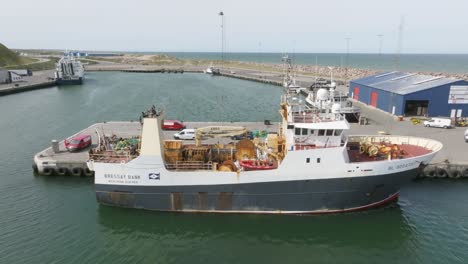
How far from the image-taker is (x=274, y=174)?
16.9 metres

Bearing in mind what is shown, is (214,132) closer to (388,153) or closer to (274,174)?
(274,174)

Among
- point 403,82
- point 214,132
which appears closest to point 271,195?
point 214,132

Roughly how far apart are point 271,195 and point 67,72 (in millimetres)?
74637

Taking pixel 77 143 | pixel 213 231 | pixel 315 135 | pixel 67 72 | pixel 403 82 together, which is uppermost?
pixel 67 72

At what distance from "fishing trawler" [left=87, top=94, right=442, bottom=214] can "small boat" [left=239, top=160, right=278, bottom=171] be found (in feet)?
0.20

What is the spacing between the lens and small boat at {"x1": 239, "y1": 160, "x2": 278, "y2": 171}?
679 inches

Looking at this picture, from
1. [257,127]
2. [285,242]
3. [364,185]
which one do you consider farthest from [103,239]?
[257,127]

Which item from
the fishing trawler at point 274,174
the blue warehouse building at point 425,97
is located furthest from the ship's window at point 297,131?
the blue warehouse building at point 425,97

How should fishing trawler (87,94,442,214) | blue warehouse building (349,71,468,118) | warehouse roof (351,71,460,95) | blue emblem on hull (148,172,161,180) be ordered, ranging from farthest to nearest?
warehouse roof (351,71,460,95)
blue warehouse building (349,71,468,118)
blue emblem on hull (148,172,161,180)
fishing trawler (87,94,442,214)

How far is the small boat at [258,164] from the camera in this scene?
56.5 feet

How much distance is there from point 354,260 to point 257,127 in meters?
18.5

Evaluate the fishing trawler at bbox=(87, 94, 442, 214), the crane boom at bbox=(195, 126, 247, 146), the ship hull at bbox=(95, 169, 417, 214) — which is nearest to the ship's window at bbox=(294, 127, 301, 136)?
the fishing trawler at bbox=(87, 94, 442, 214)

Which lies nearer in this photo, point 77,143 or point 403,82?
point 77,143

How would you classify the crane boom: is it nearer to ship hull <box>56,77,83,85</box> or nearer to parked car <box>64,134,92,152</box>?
parked car <box>64,134,92,152</box>
